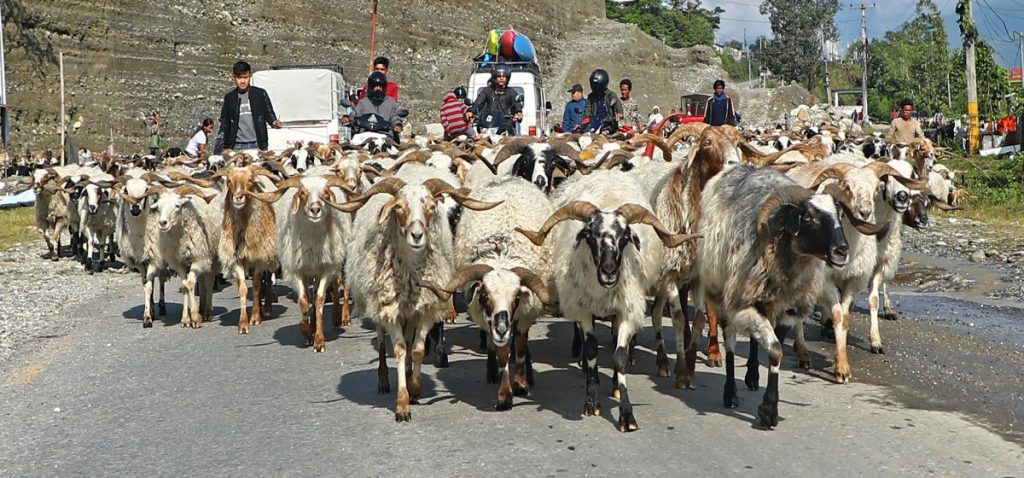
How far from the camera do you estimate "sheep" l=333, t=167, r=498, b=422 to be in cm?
755

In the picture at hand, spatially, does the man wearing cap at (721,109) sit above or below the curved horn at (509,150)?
above

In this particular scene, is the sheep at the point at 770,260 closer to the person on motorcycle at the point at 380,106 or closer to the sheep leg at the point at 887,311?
the sheep leg at the point at 887,311

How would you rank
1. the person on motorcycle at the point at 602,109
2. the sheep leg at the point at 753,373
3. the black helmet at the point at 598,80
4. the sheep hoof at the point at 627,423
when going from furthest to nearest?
the person on motorcycle at the point at 602,109 → the black helmet at the point at 598,80 → the sheep leg at the point at 753,373 → the sheep hoof at the point at 627,423

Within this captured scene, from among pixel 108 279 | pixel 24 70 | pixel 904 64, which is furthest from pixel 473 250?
pixel 904 64

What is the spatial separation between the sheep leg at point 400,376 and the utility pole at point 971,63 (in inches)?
1067

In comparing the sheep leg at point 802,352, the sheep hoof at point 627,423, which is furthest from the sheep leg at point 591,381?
the sheep leg at point 802,352

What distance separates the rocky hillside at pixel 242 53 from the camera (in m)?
43.7

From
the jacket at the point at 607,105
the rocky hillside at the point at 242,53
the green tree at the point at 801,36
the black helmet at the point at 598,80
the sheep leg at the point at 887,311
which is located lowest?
the sheep leg at the point at 887,311

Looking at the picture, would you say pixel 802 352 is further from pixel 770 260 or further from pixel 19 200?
pixel 19 200

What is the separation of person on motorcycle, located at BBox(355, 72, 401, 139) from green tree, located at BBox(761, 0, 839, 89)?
113 metres

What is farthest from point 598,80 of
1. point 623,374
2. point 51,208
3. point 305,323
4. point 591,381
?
point 623,374

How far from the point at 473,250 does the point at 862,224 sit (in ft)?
9.26

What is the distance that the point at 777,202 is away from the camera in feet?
23.4

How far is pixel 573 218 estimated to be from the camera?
24.1 feet
